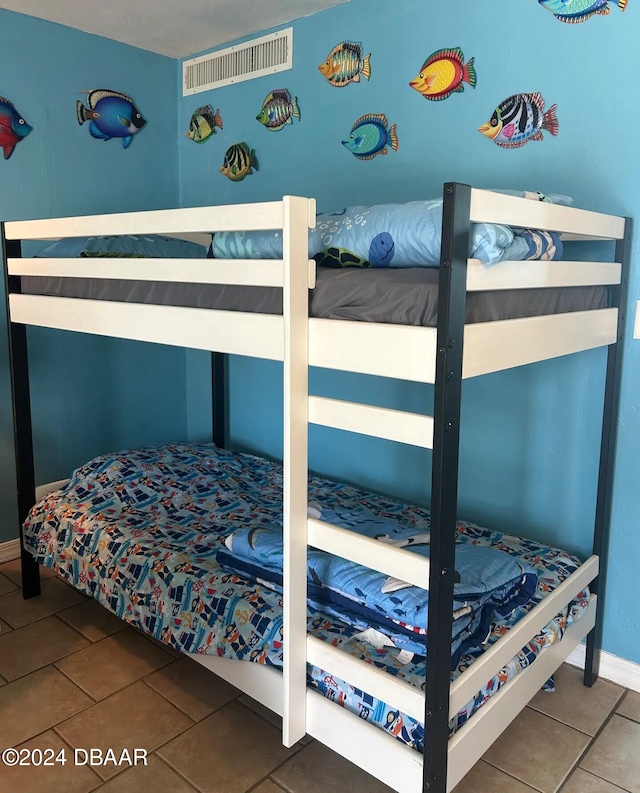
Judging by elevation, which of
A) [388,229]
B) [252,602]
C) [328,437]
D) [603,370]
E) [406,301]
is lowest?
[252,602]

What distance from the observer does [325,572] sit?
173cm

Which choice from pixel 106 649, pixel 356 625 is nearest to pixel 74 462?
pixel 106 649

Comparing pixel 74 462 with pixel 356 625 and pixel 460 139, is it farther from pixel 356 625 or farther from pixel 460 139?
pixel 460 139

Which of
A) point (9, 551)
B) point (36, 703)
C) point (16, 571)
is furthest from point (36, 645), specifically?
point (9, 551)

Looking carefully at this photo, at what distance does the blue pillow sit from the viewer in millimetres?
2242

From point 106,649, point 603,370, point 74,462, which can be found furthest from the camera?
point 74,462

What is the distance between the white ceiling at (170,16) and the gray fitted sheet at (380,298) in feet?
4.33

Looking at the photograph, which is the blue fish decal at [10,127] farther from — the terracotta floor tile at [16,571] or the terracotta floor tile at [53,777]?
the terracotta floor tile at [53,777]

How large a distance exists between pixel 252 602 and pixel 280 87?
2.02m

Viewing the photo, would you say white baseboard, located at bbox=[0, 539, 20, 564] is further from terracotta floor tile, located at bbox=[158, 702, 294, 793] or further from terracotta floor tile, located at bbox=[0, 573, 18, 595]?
terracotta floor tile, located at bbox=[158, 702, 294, 793]

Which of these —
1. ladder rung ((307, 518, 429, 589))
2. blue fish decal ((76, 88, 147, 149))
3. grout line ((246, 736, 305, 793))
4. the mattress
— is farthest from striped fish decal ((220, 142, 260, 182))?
grout line ((246, 736, 305, 793))

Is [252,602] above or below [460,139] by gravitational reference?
below

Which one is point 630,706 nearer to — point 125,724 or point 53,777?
point 125,724

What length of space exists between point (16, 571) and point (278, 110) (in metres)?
2.13
